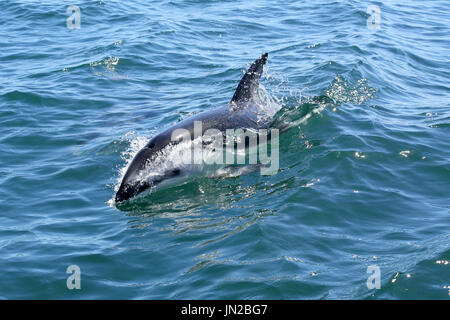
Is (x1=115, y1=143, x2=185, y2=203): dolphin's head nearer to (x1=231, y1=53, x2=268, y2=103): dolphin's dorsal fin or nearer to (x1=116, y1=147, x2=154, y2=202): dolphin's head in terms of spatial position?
(x1=116, y1=147, x2=154, y2=202): dolphin's head

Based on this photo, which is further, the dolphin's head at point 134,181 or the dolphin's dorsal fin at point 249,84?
the dolphin's dorsal fin at point 249,84

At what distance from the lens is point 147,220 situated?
10.1 m

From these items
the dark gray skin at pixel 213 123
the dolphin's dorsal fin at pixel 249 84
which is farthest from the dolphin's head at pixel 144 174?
the dolphin's dorsal fin at pixel 249 84

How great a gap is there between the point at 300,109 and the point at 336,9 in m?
13.2

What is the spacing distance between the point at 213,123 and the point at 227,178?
1151mm

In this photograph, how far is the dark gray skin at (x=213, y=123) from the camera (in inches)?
421

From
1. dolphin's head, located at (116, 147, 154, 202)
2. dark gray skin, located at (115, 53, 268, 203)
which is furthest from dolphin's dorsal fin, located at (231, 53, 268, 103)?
dolphin's head, located at (116, 147, 154, 202)

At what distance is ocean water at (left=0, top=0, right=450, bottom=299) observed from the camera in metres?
8.36

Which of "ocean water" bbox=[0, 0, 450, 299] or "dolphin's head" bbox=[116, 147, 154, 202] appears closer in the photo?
"ocean water" bbox=[0, 0, 450, 299]

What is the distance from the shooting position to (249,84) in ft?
41.9

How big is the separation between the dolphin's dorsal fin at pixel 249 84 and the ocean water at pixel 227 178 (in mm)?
1169

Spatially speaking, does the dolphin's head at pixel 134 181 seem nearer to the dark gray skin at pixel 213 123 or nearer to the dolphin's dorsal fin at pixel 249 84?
the dark gray skin at pixel 213 123

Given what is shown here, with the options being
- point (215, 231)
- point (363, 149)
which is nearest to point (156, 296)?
point (215, 231)

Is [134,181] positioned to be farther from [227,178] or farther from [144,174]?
[227,178]
